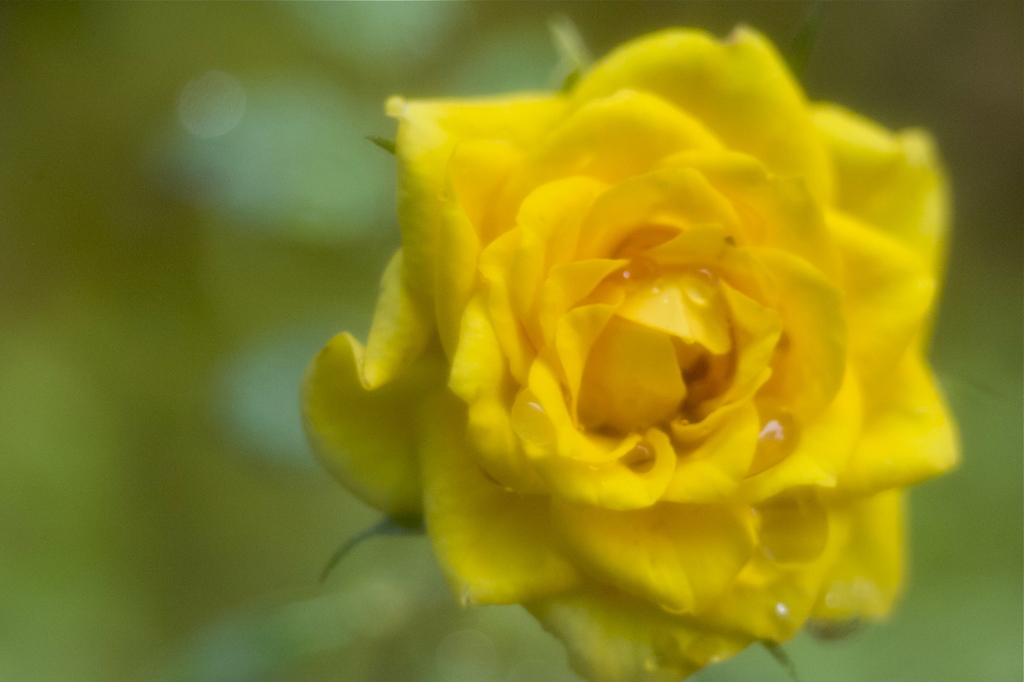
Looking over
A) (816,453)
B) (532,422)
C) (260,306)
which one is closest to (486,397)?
(532,422)

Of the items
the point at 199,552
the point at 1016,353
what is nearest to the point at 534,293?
the point at 199,552

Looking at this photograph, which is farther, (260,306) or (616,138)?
(260,306)

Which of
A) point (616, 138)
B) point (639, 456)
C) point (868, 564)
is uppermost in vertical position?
point (616, 138)

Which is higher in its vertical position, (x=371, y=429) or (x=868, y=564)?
(x=371, y=429)

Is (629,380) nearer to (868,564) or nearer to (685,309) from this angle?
(685,309)

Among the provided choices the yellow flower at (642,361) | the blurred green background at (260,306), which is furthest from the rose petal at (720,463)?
the blurred green background at (260,306)

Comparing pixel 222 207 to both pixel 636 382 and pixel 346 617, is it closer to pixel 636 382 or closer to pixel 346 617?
pixel 346 617
